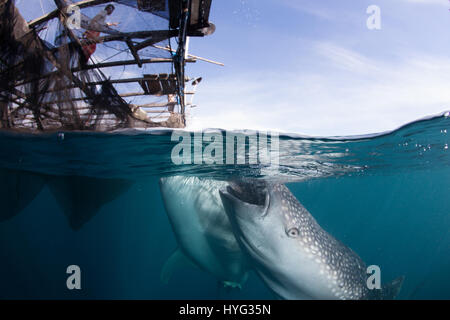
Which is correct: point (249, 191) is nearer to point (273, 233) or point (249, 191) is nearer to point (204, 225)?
point (273, 233)

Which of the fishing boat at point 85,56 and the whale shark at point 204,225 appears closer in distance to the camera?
the fishing boat at point 85,56

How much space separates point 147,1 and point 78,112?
3047 mm

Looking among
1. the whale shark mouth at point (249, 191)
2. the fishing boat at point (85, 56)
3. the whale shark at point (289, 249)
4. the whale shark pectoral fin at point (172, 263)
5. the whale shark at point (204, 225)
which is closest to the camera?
the fishing boat at point (85, 56)

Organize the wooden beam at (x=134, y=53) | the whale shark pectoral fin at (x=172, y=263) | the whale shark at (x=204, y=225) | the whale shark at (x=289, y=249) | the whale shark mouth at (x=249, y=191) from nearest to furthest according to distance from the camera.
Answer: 1. the whale shark at (x=289, y=249)
2. the whale shark mouth at (x=249, y=191)
3. the wooden beam at (x=134, y=53)
4. the whale shark at (x=204, y=225)
5. the whale shark pectoral fin at (x=172, y=263)

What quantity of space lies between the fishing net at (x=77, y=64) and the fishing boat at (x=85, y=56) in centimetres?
2

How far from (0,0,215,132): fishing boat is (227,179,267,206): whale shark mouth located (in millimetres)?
3760

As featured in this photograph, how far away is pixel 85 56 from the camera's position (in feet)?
16.7

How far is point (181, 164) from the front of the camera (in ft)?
37.1

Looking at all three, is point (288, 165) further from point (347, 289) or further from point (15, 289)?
point (15, 289)

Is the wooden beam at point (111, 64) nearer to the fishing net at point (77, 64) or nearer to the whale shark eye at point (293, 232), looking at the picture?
the fishing net at point (77, 64)

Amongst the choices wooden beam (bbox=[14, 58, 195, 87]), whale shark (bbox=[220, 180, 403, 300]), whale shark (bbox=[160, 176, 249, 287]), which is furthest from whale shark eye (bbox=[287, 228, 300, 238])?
wooden beam (bbox=[14, 58, 195, 87])

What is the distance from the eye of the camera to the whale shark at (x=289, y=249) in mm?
4738

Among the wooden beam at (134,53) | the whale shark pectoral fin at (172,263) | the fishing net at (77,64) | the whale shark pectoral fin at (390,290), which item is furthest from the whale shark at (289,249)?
the wooden beam at (134,53)

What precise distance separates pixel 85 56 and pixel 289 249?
18.7 feet
